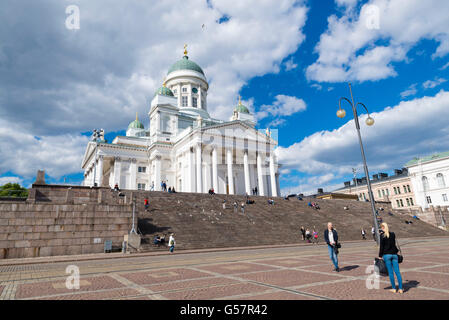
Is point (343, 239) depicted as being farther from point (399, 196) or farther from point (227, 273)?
point (399, 196)

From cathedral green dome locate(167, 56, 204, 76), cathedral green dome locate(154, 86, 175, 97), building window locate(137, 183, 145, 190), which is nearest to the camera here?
building window locate(137, 183, 145, 190)

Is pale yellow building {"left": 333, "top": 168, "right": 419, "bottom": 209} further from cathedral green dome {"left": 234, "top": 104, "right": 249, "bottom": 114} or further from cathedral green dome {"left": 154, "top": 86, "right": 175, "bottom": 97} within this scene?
cathedral green dome {"left": 154, "top": 86, "right": 175, "bottom": 97}

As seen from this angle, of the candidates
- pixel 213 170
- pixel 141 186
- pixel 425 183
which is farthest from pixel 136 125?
pixel 425 183

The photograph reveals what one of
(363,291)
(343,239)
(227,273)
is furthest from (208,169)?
(363,291)

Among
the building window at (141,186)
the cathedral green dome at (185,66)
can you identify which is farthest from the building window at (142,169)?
the cathedral green dome at (185,66)

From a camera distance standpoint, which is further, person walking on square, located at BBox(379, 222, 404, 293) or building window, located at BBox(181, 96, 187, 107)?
building window, located at BBox(181, 96, 187, 107)

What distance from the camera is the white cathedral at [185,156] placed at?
158 ft

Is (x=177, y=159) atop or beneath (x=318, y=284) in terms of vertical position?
atop

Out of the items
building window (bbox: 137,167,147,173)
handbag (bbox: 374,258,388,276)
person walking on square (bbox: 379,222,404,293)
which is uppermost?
building window (bbox: 137,167,147,173)

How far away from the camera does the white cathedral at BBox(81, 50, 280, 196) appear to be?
4816 centimetres

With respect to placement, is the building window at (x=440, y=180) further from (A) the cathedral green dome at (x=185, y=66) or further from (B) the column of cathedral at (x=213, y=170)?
(A) the cathedral green dome at (x=185, y=66)

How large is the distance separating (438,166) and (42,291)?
251 ft

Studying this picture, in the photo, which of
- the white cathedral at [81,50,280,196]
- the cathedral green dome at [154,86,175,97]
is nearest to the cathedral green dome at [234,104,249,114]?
the white cathedral at [81,50,280,196]
